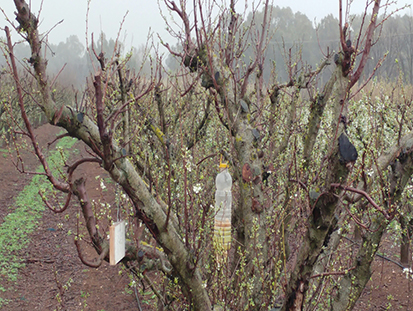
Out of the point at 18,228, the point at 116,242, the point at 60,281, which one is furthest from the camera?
the point at 18,228

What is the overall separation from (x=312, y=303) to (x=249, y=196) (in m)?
0.97

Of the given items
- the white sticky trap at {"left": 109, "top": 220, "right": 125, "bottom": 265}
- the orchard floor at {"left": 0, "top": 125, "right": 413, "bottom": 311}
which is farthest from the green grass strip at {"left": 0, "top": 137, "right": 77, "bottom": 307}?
the white sticky trap at {"left": 109, "top": 220, "right": 125, "bottom": 265}

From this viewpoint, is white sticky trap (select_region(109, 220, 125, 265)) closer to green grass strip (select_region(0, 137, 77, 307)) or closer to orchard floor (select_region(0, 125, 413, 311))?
orchard floor (select_region(0, 125, 413, 311))

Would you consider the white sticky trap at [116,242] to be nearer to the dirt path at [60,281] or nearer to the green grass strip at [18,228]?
the dirt path at [60,281]

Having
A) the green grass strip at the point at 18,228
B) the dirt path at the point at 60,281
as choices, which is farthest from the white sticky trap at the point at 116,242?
the green grass strip at the point at 18,228

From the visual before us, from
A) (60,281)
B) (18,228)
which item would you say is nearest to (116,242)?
(60,281)

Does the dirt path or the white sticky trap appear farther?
the dirt path

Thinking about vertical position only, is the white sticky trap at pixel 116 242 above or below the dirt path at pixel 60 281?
above

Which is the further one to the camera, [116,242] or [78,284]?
[78,284]

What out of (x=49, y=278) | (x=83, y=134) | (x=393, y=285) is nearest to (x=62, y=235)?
(x=49, y=278)

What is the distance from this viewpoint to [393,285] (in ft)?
21.6

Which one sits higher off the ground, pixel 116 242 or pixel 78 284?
pixel 116 242

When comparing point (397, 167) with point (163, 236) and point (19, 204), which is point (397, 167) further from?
point (19, 204)

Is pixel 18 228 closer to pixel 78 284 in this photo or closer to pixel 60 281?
pixel 60 281
